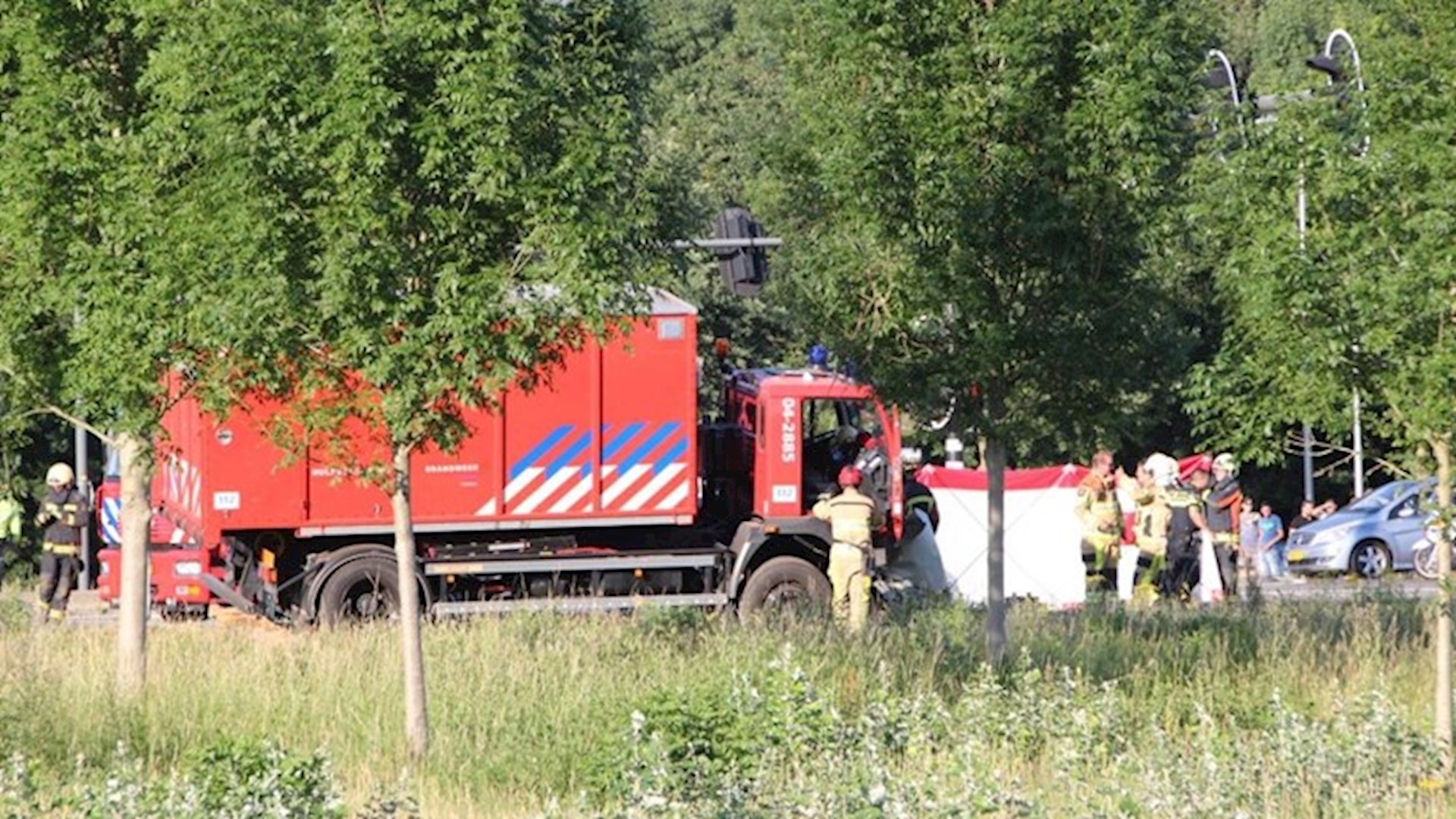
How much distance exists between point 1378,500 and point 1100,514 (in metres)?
9.53

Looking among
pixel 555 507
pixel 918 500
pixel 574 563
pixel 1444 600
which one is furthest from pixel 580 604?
pixel 1444 600

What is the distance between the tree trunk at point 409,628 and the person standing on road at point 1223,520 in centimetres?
1251

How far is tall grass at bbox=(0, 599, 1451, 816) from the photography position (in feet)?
35.2

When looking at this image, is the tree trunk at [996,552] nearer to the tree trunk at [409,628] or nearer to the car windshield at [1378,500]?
the tree trunk at [409,628]

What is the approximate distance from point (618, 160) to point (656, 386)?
921cm

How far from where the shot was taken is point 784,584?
21.7 metres

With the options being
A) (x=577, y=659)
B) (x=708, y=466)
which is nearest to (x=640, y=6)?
(x=577, y=659)

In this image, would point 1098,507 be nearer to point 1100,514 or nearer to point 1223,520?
point 1100,514

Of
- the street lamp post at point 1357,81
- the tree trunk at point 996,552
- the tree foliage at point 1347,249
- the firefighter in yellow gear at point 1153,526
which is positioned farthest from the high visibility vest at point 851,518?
the tree foliage at point 1347,249

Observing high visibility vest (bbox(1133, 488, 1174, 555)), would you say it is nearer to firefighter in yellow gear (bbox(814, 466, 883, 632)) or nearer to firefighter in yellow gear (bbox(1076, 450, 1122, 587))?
firefighter in yellow gear (bbox(1076, 450, 1122, 587))

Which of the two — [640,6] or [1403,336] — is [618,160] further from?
[1403,336]

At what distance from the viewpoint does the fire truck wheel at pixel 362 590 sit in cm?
2117

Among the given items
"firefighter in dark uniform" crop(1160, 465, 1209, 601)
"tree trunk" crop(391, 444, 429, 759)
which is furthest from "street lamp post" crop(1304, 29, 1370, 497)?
"firefighter in dark uniform" crop(1160, 465, 1209, 601)

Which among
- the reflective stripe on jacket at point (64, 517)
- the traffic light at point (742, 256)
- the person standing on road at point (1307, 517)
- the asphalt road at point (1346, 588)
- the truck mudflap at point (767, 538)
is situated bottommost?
the asphalt road at point (1346, 588)
